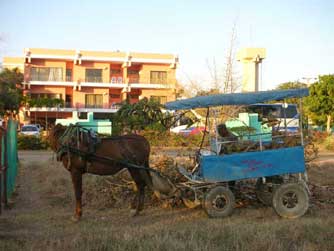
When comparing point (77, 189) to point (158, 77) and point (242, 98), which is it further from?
point (158, 77)

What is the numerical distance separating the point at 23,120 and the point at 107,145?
42.2m

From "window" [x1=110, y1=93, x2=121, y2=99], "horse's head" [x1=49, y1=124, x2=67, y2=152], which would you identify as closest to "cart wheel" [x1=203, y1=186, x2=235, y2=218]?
"horse's head" [x1=49, y1=124, x2=67, y2=152]

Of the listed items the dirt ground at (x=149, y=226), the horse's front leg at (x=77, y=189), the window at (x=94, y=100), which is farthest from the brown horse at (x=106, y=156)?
the window at (x=94, y=100)

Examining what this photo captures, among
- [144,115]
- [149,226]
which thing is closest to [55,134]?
[149,226]

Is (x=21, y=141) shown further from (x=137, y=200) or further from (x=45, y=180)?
(x=137, y=200)

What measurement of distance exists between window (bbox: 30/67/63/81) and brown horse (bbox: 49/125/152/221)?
42.4 metres

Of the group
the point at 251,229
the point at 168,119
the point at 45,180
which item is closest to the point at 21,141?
the point at 45,180

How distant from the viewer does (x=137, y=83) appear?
51.4 m

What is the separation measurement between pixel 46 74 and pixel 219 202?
44.2m

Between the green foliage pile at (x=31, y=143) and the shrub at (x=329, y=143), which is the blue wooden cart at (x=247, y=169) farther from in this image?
the green foliage pile at (x=31, y=143)

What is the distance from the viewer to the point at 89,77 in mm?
51094

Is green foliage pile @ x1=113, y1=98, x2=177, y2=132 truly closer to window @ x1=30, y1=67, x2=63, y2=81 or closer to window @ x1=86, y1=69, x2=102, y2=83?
window @ x1=86, y1=69, x2=102, y2=83

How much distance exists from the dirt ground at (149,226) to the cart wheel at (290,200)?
22 cm

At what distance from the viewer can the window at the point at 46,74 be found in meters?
49.6
